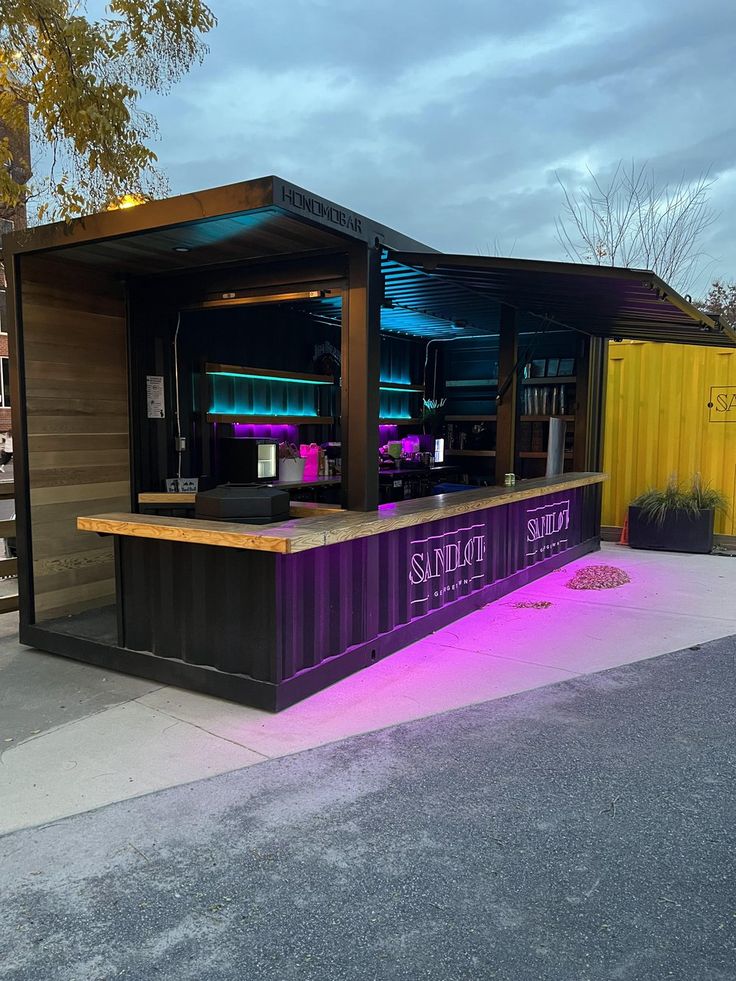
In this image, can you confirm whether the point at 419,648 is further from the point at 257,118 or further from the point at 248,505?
the point at 257,118

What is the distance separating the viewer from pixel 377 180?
4072 cm

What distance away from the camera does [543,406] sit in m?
8.54

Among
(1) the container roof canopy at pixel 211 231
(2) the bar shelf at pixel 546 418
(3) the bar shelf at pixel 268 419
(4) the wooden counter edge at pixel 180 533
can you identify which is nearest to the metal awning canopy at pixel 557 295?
(1) the container roof canopy at pixel 211 231

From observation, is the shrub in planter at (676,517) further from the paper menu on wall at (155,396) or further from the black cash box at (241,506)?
the paper menu on wall at (155,396)

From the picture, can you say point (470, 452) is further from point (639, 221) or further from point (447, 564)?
point (639, 221)

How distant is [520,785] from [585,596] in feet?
Answer: 11.3

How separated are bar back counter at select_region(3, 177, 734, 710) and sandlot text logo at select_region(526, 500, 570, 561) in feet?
0.10

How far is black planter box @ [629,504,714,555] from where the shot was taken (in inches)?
308

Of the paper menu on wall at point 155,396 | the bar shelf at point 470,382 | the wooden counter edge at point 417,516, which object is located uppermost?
the bar shelf at point 470,382

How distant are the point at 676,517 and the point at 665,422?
1.22 meters

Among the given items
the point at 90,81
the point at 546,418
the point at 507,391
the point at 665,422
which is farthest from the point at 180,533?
the point at 665,422

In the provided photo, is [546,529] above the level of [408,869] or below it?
above

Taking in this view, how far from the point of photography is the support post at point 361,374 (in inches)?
161

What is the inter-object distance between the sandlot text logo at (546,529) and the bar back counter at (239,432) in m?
0.03
